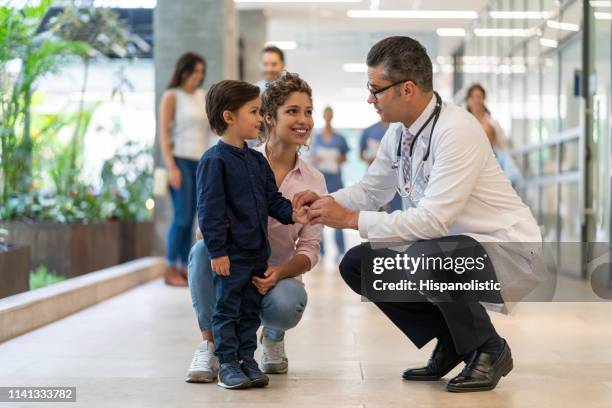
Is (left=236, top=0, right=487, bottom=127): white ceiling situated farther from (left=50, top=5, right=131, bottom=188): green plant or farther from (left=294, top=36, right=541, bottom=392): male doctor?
(left=294, top=36, right=541, bottom=392): male doctor

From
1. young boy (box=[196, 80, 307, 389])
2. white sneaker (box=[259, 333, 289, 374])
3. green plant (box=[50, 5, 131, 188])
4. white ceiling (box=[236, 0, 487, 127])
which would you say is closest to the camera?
young boy (box=[196, 80, 307, 389])

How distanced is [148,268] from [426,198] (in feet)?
14.8

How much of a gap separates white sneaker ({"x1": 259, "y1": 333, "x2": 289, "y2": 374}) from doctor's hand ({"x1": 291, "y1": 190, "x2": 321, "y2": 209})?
0.55 meters

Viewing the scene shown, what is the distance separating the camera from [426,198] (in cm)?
297

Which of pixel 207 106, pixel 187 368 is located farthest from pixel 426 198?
pixel 187 368

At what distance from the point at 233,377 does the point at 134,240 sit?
487 cm

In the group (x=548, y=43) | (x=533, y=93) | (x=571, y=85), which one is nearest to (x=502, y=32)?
(x=533, y=93)

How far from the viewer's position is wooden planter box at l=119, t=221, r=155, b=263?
7.50 meters

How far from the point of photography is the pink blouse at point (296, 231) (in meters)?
3.36

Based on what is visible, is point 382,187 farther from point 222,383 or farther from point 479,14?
point 479,14

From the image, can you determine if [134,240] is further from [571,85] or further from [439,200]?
[439,200]

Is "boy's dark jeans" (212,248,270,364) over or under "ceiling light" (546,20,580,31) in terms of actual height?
under

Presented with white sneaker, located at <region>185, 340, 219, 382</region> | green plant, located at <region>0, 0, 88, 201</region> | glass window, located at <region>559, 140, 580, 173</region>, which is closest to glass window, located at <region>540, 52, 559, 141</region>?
glass window, located at <region>559, 140, 580, 173</region>

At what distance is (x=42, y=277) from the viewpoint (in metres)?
5.71
